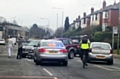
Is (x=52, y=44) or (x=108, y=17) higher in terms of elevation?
(x=108, y=17)

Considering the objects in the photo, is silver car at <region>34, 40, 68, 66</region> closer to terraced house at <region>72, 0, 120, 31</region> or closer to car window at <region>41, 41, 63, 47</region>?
car window at <region>41, 41, 63, 47</region>

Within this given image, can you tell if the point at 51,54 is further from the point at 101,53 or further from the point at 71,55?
the point at 71,55

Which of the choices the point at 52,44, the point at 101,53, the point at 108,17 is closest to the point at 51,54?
the point at 52,44

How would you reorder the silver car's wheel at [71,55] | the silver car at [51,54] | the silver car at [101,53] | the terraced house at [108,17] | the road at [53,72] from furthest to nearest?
the terraced house at [108,17], the silver car's wheel at [71,55], the silver car at [101,53], the silver car at [51,54], the road at [53,72]

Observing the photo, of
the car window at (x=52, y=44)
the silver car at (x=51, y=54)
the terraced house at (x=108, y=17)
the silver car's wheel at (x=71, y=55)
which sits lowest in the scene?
the silver car's wheel at (x=71, y=55)

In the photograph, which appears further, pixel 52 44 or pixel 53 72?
pixel 52 44

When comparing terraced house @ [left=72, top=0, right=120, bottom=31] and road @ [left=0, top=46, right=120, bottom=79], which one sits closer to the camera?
road @ [left=0, top=46, right=120, bottom=79]

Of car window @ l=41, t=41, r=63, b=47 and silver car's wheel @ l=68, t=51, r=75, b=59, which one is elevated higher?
car window @ l=41, t=41, r=63, b=47

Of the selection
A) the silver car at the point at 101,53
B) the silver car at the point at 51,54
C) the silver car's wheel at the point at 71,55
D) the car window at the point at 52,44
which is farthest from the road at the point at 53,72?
the silver car's wheel at the point at 71,55

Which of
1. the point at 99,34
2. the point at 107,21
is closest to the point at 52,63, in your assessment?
the point at 99,34

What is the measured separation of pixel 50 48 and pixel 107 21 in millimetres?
63295

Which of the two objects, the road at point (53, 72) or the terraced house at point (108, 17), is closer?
the road at point (53, 72)

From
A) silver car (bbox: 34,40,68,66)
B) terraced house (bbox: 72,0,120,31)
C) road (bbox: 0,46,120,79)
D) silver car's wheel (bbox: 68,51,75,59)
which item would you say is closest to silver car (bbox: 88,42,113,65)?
silver car (bbox: 34,40,68,66)

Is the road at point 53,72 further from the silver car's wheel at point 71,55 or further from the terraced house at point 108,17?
the terraced house at point 108,17
